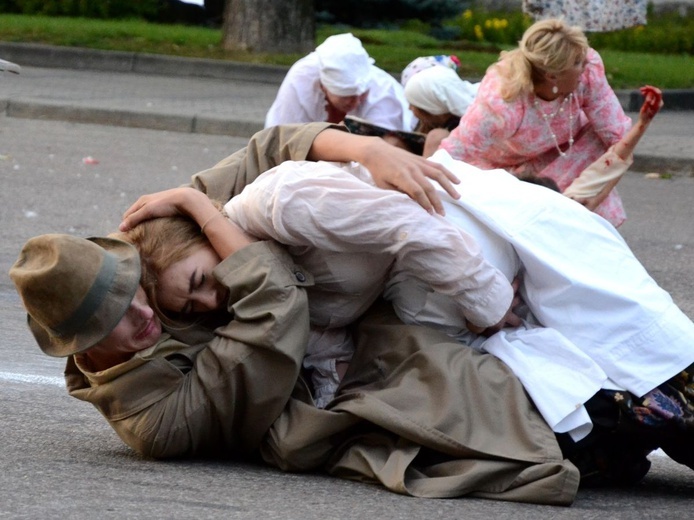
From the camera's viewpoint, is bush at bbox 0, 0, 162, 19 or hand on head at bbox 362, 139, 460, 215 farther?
bush at bbox 0, 0, 162, 19

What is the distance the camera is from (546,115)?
6.30 meters

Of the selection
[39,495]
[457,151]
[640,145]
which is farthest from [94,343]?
[640,145]

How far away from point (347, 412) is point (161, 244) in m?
0.60

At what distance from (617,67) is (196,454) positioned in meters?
12.7

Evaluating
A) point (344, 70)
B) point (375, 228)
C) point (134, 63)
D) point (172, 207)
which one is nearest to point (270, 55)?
point (134, 63)

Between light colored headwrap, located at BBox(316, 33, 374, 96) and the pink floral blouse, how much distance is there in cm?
104

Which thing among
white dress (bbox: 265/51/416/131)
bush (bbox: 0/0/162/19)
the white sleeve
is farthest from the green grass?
the white sleeve

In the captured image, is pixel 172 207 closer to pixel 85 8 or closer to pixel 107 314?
pixel 107 314

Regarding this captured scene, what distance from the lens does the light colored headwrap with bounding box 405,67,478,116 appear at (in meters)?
7.23

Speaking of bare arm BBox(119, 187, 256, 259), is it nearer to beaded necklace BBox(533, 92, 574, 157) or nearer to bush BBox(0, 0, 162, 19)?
beaded necklace BBox(533, 92, 574, 157)

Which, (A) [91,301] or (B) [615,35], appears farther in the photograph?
(B) [615,35]

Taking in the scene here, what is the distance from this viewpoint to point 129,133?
460 inches

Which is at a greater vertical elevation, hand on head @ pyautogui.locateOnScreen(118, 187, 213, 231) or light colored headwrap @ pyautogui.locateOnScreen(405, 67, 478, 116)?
hand on head @ pyautogui.locateOnScreen(118, 187, 213, 231)

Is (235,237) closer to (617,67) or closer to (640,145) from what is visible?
(640,145)
